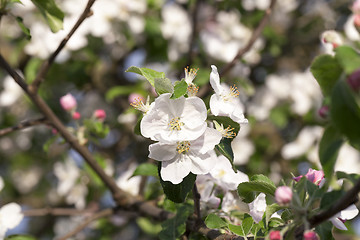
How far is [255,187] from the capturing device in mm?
985

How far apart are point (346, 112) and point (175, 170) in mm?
442

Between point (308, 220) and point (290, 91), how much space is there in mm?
2337

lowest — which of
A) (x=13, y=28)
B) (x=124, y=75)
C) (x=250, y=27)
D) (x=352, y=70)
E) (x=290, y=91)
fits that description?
(x=290, y=91)

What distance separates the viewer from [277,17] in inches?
125

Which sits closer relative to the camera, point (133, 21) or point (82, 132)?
point (82, 132)

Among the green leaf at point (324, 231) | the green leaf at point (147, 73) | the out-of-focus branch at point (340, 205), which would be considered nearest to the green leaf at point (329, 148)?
the out-of-focus branch at point (340, 205)

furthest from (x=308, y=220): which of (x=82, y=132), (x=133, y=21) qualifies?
(x=133, y=21)

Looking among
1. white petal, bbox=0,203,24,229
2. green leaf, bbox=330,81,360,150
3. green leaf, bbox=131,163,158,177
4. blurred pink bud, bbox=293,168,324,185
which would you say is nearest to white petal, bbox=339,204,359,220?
blurred pink bud, bbox=293,168,324,185

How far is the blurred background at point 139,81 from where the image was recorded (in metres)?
2.59

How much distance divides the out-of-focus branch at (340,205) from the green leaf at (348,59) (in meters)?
0.22

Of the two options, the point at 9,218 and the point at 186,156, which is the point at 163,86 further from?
the point at 9,218

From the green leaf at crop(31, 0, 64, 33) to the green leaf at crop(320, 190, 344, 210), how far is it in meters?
1.00

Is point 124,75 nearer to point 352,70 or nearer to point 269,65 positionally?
point 269,65

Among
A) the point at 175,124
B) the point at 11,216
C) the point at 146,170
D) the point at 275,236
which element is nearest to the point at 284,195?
the point at 275,236
